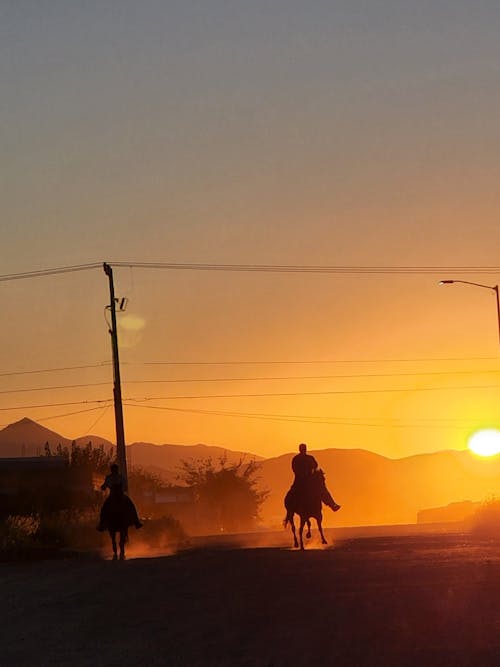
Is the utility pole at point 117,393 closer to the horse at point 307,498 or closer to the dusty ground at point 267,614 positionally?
the horse at point 307,498

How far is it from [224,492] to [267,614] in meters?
105

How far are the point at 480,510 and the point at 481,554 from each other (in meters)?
46.7

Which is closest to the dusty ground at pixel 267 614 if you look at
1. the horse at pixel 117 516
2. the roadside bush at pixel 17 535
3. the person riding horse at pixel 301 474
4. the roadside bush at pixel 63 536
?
the horse at pixel 117 516

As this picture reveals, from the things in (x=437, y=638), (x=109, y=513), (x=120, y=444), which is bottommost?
(x=437, y=638)

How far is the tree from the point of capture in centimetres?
11919

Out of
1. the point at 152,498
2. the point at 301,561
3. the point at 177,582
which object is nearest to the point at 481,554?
the point at 301,561

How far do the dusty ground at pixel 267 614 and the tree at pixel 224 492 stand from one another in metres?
96.0

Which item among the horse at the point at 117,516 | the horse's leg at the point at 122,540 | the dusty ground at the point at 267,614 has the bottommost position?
the dusty ground at the point at 267,614

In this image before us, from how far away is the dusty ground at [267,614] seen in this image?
13.4 m

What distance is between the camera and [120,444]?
61.9 metres

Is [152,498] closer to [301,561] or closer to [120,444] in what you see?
[120,444]

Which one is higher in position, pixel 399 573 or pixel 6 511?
pixel 6 511

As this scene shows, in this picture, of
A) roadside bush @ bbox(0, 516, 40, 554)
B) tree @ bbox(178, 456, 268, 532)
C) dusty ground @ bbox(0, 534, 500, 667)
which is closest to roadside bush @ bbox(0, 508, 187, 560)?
roadside bush @ bbox(0, 516, 40, 554)

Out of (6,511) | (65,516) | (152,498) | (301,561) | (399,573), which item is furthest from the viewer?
(152,498)
